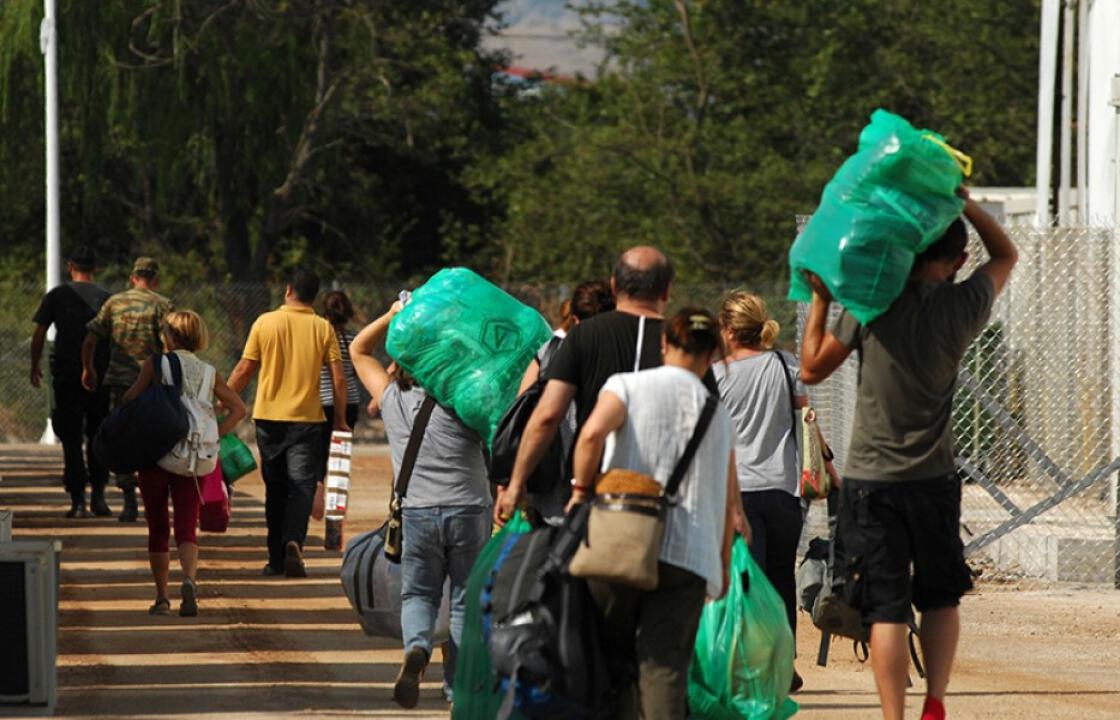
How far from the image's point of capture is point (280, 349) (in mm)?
12711

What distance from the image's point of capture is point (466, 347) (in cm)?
800

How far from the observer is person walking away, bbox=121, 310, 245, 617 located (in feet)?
35.7

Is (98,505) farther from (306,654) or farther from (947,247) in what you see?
(947,247)

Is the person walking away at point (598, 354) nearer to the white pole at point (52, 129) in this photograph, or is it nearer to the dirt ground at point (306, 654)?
the dirt ground at point (306, 654)

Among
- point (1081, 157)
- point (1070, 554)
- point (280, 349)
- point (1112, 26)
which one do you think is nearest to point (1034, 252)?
point (1070, 554)

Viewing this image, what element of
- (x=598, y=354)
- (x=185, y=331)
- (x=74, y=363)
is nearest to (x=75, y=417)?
(x=74, y=363)

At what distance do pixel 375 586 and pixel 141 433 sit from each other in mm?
2639

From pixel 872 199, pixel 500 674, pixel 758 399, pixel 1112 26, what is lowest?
pixel 500 674

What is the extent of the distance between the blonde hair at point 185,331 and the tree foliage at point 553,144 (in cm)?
2100

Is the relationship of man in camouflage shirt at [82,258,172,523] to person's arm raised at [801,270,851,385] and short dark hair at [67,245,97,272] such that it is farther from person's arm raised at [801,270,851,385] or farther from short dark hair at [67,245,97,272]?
person's arm raised at [801,270,851,385]

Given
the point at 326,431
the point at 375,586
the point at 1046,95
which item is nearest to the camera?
the point at 375,586

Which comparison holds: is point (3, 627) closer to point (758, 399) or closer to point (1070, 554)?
point (758, 399)

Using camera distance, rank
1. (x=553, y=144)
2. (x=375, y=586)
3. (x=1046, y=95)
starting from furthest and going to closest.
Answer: (x=553, y=144), (x=1046, y=95), (x=375, y=586)

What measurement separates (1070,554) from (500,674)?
7.23 m
